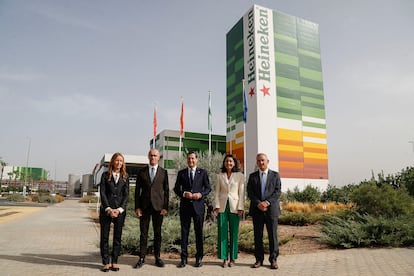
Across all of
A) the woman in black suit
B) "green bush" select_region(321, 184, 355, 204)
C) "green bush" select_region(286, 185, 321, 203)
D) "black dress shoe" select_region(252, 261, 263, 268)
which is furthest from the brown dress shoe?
"green bush" select_region(286, 185, 321, 203)

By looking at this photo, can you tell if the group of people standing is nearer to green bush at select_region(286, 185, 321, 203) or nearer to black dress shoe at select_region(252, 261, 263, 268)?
black dress shoe at select_region(252, 261, 263, 268)

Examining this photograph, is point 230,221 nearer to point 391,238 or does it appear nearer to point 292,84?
point 391,238

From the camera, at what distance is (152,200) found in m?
5.07

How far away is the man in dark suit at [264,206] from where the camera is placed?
16.3ft

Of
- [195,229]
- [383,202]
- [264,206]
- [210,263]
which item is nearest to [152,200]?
[195,229]

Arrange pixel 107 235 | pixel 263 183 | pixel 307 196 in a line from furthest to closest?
pixel 307 196, pixel 263 183, pixel 107 235

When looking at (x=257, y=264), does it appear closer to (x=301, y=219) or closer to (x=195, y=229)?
(x=195, y=229)

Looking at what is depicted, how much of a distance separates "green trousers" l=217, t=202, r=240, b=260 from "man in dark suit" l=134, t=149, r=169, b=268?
1.01 meters

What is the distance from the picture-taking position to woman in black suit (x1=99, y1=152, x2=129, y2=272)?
4.79 meters

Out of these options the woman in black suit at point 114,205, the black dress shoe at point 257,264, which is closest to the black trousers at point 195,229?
the black dress shoe at point 257,264

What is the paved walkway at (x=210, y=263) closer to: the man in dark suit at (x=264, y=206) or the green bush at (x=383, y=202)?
the man in dark suit at (x=264, y=206)

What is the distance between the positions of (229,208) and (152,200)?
52.4 inches

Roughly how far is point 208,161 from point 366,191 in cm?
728

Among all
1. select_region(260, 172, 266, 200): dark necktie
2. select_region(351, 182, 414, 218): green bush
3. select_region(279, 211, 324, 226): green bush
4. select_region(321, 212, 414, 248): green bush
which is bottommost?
select_region(279, 211, 324, 226): green bush
